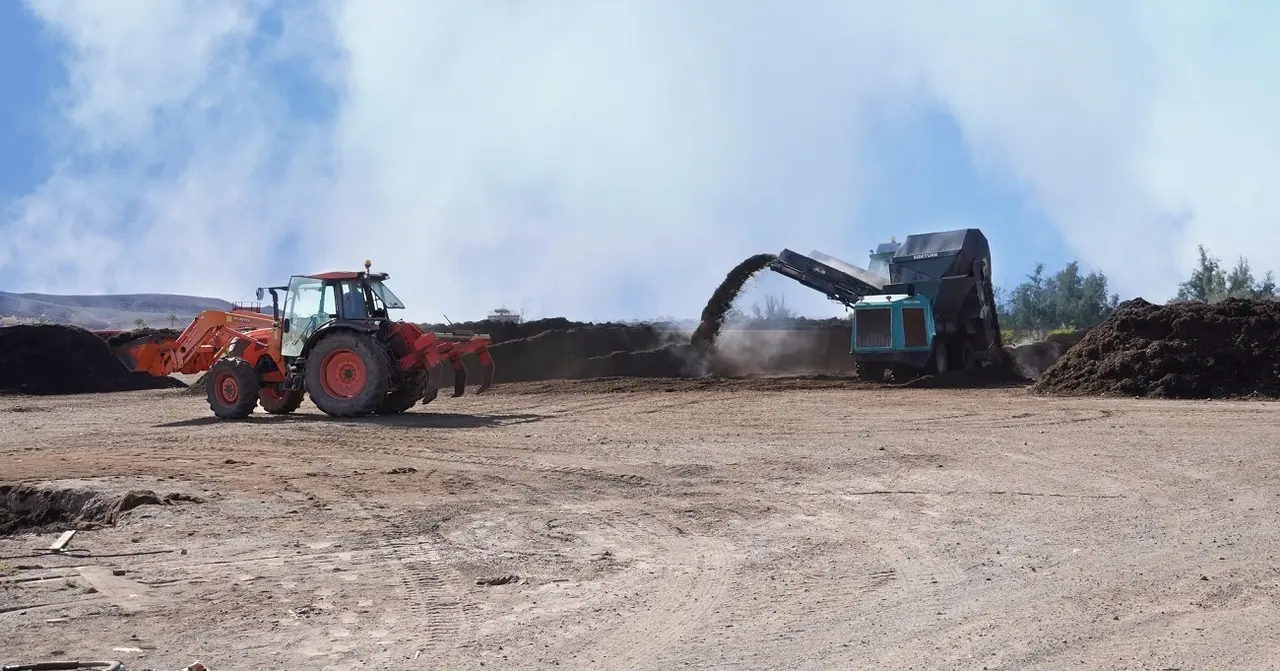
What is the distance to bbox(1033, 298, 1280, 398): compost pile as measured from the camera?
2152 centimetres

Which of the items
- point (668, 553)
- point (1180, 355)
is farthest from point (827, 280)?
point (668, 553)

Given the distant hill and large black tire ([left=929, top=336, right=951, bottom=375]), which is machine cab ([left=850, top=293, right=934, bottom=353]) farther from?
the distant hill

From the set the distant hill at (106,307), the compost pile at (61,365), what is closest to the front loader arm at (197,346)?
the compost pile at (61,365)

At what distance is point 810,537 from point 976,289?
2170 cm

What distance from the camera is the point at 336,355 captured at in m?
19.3

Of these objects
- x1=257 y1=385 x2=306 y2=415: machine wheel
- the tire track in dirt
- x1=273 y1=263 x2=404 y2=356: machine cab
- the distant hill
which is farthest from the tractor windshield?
the distant hill

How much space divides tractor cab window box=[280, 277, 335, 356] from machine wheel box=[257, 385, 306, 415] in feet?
3.55

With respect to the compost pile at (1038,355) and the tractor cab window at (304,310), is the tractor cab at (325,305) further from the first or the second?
the compost pile at (1038,355)

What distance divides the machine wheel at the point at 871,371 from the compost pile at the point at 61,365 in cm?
1815

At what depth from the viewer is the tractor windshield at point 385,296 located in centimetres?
1991

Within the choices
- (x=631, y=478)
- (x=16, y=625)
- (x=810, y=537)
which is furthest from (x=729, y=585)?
(x=631, y=478)

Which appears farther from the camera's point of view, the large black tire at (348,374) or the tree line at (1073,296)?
the tree line at (1073,296)

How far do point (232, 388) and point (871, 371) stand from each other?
14741mm

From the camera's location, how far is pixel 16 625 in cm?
620
